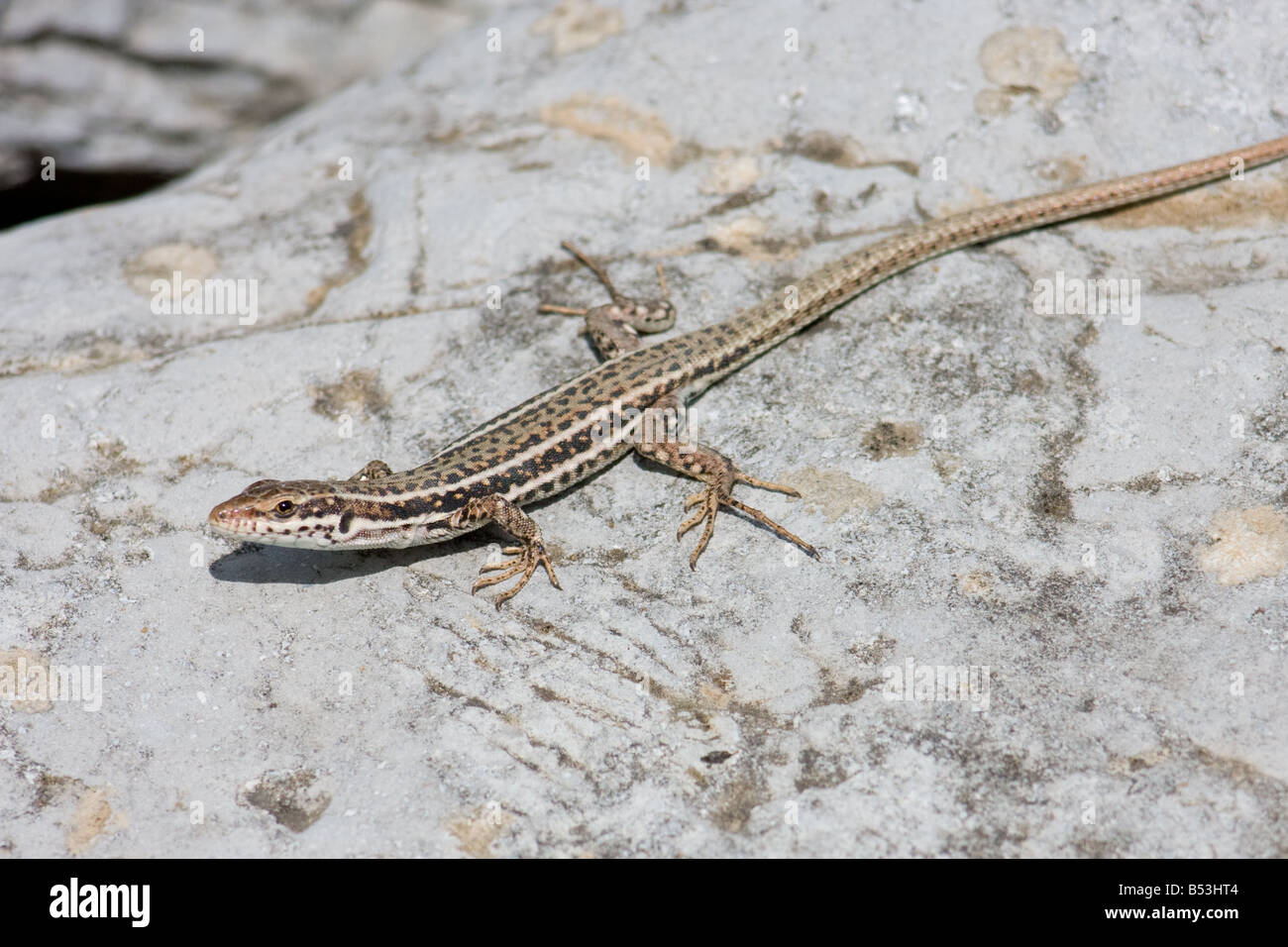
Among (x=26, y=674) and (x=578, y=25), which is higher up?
(x=578, y=25)

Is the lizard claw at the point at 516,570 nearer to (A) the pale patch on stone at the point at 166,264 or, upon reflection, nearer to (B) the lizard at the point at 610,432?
(B) the lizard at the point at 610,432

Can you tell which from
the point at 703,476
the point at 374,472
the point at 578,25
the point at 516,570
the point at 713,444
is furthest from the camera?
the point at 578,25

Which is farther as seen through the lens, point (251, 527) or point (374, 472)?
point (374, 472)

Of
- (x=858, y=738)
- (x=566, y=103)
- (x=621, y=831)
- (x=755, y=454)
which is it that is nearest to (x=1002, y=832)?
(x=858, y=738)

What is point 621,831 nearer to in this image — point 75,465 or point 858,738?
point 858,738

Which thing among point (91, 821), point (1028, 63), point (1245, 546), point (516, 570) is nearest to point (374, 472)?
point (516, 570)

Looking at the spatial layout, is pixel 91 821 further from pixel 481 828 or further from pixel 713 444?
pixel 713 444

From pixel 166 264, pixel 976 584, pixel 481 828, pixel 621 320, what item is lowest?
pixel 481 828

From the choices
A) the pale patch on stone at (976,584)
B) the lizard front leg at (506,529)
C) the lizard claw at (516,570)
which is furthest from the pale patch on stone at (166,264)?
the pale patch on stone at (976,584)
